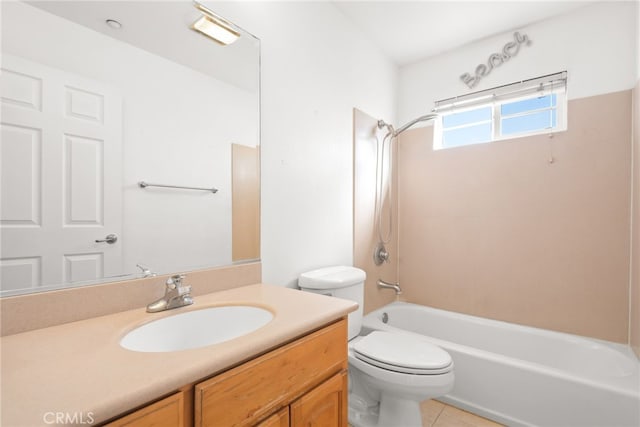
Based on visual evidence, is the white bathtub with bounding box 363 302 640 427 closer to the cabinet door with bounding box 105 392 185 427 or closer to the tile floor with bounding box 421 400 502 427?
the tile floor with bounding box 421 400 502 427

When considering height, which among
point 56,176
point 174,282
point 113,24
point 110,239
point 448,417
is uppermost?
point 113,24

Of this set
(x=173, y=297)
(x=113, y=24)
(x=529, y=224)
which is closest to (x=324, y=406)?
(x=173, y=297)

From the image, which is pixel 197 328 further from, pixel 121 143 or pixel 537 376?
pixel 537 376

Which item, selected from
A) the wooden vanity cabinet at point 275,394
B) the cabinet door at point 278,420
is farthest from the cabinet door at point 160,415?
the cabinet door at point 278,420

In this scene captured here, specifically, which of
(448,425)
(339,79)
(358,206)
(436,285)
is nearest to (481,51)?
(339,79)

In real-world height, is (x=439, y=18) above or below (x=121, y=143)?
above

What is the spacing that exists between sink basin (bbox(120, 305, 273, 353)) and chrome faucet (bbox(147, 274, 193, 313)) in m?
0.04

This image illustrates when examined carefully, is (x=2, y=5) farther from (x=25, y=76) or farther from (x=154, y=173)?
(x=154, y=173)

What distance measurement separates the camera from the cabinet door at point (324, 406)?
874mm

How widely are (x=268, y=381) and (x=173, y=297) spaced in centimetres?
46

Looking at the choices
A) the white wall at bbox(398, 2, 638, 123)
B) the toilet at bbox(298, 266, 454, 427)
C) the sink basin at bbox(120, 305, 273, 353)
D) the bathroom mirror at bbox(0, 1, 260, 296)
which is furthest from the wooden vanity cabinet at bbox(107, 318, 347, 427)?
the white wall at bbox(398, 2, 638, 123)

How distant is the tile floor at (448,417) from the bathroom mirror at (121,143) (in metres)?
1.42

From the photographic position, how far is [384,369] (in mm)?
1418

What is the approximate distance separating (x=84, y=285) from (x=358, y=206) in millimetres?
1668
